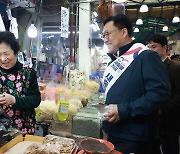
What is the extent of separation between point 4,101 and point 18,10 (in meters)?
5.06

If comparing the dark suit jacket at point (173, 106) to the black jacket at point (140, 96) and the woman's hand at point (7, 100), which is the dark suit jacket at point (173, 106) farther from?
the woman's hand at point (7, 100)

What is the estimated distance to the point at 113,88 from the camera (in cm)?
172

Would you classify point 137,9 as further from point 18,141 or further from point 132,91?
point 18,141

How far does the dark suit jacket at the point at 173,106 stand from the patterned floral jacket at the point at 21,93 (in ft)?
5.32

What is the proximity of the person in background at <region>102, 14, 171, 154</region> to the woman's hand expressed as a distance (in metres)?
0.79

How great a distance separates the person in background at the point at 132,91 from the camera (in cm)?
153

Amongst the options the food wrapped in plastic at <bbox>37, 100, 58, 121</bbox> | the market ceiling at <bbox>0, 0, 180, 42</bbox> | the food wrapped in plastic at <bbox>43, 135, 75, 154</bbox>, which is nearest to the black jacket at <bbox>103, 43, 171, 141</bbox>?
the food wrapped in plastic at <bbox>43, 135, 75, 154</bbox>

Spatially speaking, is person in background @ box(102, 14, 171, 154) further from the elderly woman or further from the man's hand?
the elderly woman

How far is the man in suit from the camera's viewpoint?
8.60 feet

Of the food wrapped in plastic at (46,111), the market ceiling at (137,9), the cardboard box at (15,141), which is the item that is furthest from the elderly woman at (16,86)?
the market ceiling at (137,9)

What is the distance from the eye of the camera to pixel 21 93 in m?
1.94

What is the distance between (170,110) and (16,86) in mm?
1867

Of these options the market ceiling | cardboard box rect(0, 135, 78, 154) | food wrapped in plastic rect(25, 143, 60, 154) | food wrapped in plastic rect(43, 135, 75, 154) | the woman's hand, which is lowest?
cardboard box rect(0, 135, 78, 154)

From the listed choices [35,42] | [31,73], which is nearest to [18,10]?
[35,42]
